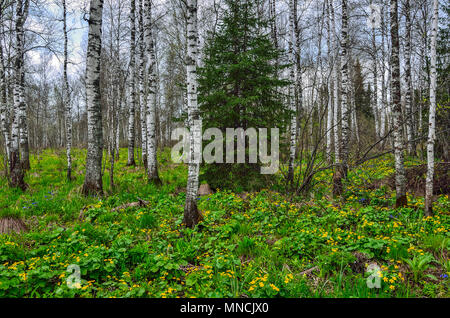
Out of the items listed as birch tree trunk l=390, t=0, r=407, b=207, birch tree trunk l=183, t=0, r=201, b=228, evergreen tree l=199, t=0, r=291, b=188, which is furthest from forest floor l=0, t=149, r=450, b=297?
evergreen tree l=199, t=0, r=291, b=188

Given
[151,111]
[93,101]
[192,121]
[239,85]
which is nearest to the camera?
[192,121]

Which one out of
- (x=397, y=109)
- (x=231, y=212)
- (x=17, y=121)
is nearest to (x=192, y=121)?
(x=231, y=212)

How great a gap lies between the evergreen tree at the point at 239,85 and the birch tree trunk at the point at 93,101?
3.07m

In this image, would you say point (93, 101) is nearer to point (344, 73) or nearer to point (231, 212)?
point (231, 212)

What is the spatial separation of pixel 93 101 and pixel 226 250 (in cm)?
557

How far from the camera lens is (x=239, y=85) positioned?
308 inches

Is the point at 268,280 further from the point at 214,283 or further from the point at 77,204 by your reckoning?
the point at 77,204

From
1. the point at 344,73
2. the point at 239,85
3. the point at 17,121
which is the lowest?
the point at 17,121

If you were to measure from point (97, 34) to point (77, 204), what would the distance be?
4687mm

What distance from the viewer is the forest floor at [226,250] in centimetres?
274

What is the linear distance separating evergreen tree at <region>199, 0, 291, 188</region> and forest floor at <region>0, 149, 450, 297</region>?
1.62 meters

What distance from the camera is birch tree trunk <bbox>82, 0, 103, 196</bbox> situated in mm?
6504

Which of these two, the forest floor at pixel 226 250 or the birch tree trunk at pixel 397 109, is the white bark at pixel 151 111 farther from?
the birch tree trunk at pixel 397 109

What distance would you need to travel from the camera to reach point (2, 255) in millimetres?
3195
